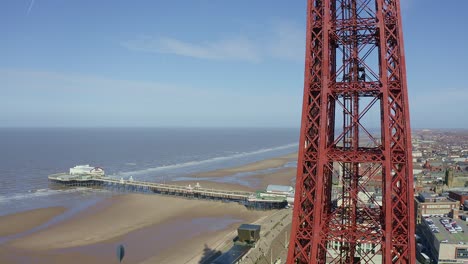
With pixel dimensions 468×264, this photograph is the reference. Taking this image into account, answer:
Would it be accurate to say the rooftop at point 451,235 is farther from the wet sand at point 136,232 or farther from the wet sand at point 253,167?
the wet sand at point 253,167

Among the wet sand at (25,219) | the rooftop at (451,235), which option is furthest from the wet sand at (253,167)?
the rooftop at (451,235)

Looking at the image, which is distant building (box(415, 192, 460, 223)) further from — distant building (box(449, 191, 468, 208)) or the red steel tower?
the red steel tower

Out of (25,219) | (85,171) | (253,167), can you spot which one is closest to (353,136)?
(25,219)

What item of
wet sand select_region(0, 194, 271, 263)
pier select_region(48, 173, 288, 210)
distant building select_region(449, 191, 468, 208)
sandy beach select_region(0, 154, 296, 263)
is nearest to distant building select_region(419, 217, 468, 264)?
distant building select_region(449, 191, 468, 208)

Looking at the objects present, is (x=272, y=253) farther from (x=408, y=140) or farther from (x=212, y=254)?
(x=408, y=140)

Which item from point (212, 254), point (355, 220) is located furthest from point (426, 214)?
point (355, 220)

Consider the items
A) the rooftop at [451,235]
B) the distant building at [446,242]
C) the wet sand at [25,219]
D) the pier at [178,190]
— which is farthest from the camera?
the pier at [178,190]
